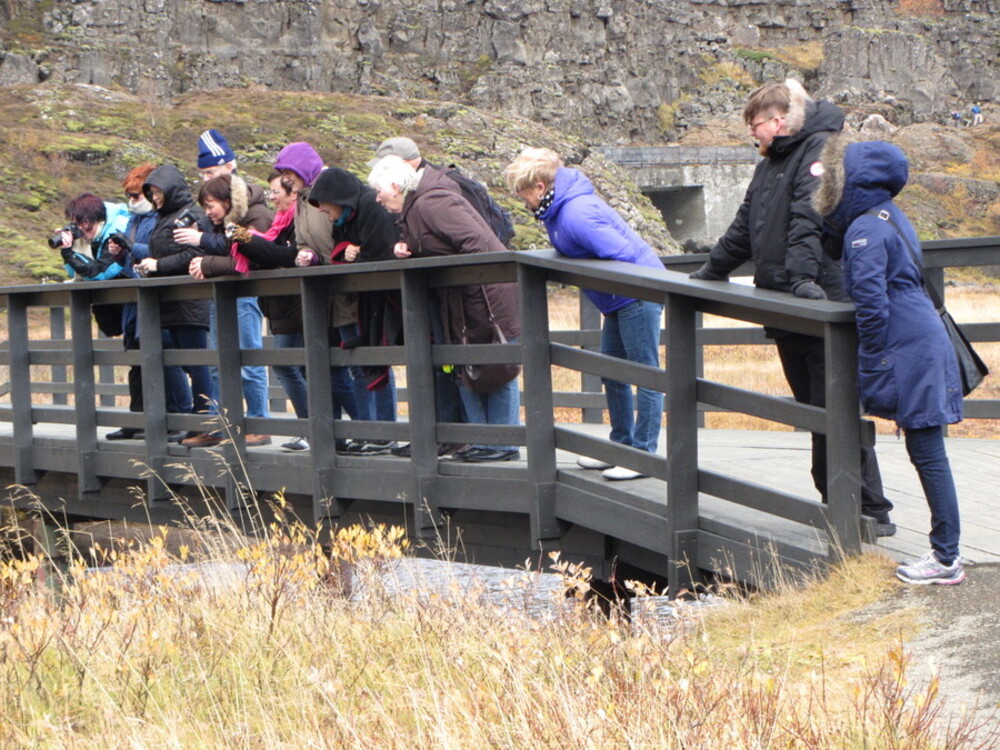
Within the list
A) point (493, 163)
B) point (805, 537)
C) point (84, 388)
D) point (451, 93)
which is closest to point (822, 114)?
point (805, 537)

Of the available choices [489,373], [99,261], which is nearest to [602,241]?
[489,373]

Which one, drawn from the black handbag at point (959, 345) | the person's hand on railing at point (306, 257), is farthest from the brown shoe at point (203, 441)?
the black handbag at point (959, 345)

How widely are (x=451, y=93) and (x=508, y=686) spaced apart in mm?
59844

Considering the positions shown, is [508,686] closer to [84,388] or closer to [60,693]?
[60,693]

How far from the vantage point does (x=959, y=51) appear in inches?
3206

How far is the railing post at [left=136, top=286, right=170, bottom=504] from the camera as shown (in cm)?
852

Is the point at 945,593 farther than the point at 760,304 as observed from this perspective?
No

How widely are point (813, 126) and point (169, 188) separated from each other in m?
4.42

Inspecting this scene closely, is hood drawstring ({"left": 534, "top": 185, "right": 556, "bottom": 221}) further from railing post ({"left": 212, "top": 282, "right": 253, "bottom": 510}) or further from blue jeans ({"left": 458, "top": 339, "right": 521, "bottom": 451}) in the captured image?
railing post ({"left": 212, "top": 282, "right": 253, "bottom": 510})

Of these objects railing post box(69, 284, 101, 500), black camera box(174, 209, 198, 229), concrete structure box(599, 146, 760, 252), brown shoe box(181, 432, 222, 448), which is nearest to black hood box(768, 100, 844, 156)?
black camera box(174, 209, 198, 229)

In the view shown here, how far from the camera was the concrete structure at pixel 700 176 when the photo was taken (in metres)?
48.2

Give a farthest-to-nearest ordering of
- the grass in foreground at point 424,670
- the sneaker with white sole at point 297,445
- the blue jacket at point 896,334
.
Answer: the sneaker with white sole at point 297,445, the blue jacket at point 896,334, the grass in foreground at point 424,670

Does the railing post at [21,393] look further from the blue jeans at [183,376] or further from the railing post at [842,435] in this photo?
the railing post at [842,435]

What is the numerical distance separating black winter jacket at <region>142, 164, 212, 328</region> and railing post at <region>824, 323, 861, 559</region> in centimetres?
449
